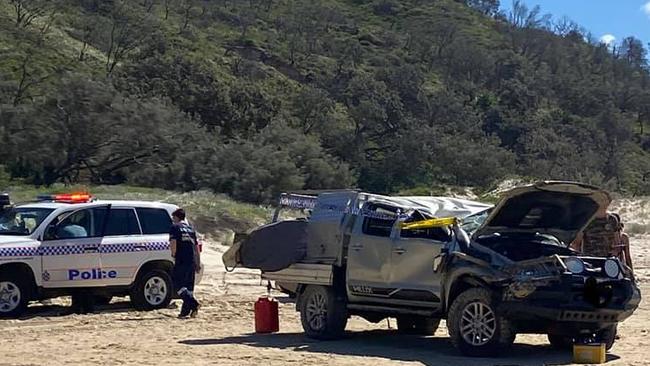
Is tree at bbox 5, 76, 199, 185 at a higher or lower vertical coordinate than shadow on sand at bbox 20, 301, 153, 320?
higher

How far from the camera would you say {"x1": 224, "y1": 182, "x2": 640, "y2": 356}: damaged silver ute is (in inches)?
471

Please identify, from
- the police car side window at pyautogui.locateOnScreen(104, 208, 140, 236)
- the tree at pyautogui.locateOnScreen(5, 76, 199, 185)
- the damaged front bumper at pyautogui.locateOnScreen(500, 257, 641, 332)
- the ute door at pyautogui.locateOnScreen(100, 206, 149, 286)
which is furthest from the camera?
the tree at pyautogui.locateOnScreen(5, 76, 199, 185)

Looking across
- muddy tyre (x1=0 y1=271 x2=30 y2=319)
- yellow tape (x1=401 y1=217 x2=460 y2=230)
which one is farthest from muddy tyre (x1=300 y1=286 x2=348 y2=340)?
muddy tyre (x1=0 y1=271 x2=30 y2=319)

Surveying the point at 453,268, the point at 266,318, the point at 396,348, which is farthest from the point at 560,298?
the point at 266,318

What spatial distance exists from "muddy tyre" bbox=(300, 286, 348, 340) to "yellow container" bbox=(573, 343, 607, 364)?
131 inches

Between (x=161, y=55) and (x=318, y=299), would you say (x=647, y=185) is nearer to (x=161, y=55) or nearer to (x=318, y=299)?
(x=161, y=55)

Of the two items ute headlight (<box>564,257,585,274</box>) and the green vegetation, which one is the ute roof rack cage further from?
the green vegetation

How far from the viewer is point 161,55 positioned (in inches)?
2438

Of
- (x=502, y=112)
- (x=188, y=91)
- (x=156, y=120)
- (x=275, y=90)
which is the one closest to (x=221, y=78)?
(x=188, y=91)

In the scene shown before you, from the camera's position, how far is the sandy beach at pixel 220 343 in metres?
12.3

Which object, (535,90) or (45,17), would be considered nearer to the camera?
(45,17)

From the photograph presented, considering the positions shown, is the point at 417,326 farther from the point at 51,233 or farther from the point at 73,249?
the point at 51,233

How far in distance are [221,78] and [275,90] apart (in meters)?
9.95

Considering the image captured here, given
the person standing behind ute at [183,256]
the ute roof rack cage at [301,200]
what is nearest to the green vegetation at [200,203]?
the person standing behind ute at [183,256]
